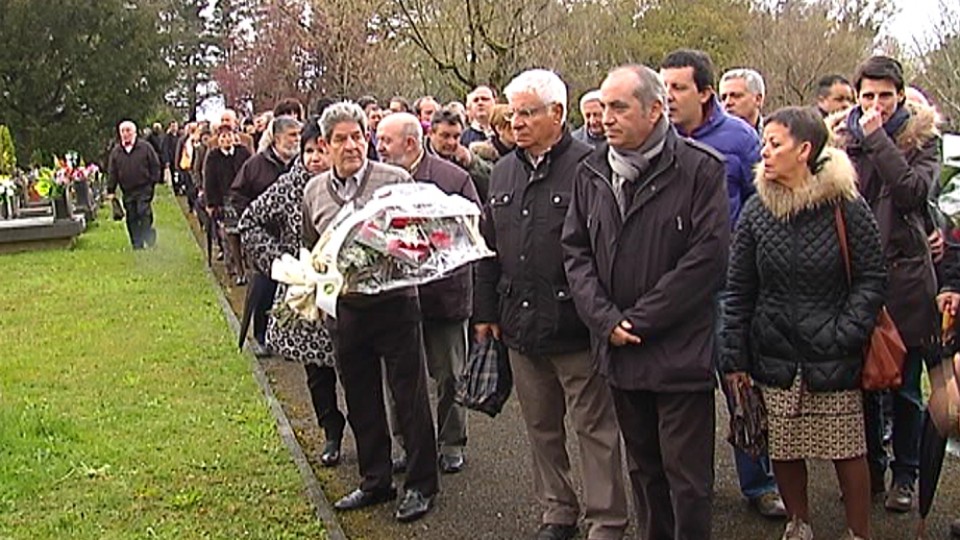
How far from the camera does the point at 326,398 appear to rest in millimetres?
7254

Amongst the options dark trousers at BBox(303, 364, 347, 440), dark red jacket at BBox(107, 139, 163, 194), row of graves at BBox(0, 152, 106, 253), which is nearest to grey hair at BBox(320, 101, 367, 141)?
dark trousers at BBox(303, 364, 347, 440)

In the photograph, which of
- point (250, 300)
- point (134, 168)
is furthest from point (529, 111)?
point (134, 168)

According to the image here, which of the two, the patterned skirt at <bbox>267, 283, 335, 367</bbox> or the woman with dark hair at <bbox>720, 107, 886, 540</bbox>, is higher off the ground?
the woman with dark hair at <bbox>720, 107, 886, 540</bbox>

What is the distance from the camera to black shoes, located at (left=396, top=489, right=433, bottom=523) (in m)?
6.15

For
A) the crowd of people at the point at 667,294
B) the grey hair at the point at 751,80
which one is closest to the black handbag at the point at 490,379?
the crowd of people at the point at 667,294

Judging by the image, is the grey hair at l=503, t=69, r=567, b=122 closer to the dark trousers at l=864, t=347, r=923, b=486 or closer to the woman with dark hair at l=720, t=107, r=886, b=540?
the woman with dark hair at l=720, t=107, r=886, b=540

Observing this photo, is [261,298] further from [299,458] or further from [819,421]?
[819,421]

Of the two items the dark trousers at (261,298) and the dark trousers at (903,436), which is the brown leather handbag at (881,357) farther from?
the dark trousers at (261,298)

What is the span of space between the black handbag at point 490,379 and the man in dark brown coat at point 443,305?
0.83 m

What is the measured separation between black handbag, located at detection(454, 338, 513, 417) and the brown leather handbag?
1676 millimetres

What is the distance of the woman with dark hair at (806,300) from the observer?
495 centimetres

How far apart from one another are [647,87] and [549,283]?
105 centimetres

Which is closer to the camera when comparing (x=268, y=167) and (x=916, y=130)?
(x=916, y=130)

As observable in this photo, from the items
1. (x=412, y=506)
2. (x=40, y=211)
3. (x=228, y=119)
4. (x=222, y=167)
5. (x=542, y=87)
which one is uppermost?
(x=542, y=87)
